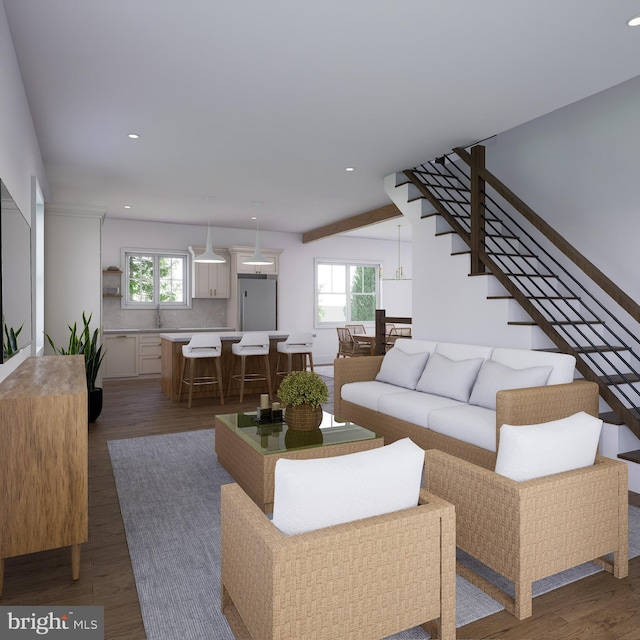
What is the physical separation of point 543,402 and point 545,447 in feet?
3.79

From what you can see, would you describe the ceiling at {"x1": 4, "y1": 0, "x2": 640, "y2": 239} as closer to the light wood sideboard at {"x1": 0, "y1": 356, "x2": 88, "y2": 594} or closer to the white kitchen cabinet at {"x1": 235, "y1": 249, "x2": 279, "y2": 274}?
the light wood sideboard at {"x1": 0, "y1": 356, "x2": 88, "y2": 594}

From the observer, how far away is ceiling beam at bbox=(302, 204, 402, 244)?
7252 millimetres

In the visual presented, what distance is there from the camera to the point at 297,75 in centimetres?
325

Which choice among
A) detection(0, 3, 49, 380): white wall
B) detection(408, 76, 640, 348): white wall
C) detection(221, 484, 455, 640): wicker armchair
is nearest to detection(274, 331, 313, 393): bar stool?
detection(408, 76, 640, 348): white wall

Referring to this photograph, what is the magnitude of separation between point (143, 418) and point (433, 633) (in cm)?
434

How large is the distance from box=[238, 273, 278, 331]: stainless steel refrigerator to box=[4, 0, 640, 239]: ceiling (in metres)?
3.61

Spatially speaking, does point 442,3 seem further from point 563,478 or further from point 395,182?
point 395,182

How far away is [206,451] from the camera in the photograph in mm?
4109

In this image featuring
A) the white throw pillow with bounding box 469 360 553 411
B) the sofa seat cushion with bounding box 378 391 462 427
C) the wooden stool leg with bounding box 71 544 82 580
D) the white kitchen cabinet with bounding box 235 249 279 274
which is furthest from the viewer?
the white kitchen cabinet with bounding box 235 249 279 274

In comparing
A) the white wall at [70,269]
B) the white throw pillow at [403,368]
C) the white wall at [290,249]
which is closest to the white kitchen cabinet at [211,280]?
the white wall at [290,249]

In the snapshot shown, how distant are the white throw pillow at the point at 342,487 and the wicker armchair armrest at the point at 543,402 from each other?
1.45m

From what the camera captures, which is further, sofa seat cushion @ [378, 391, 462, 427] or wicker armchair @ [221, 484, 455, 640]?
sofa seat cushion @ [378, 391, 462, 427]

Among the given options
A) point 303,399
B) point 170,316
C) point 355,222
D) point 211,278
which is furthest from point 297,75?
point 170,316

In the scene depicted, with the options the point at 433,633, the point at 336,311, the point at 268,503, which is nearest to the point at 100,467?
the point at 268,503
